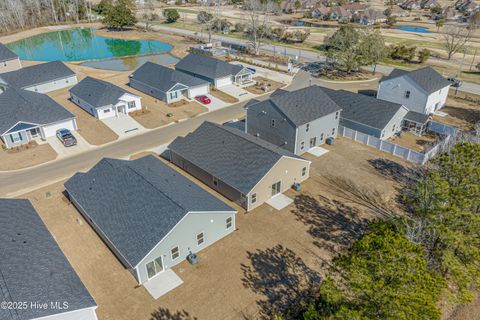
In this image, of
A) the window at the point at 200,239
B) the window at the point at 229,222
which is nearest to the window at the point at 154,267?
the window at the point at 200,239

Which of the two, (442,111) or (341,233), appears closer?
(341,233)

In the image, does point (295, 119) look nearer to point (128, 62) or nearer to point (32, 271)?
point (32, 271)

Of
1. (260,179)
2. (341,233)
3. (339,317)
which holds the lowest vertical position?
(341,233)

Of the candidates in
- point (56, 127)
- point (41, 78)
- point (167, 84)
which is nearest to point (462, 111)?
point (167, 84)

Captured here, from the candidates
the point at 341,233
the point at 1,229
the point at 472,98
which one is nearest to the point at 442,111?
the point at 472,98

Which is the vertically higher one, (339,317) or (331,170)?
(339,317)

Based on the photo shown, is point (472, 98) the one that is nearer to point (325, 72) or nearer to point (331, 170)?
point (325, 72)
